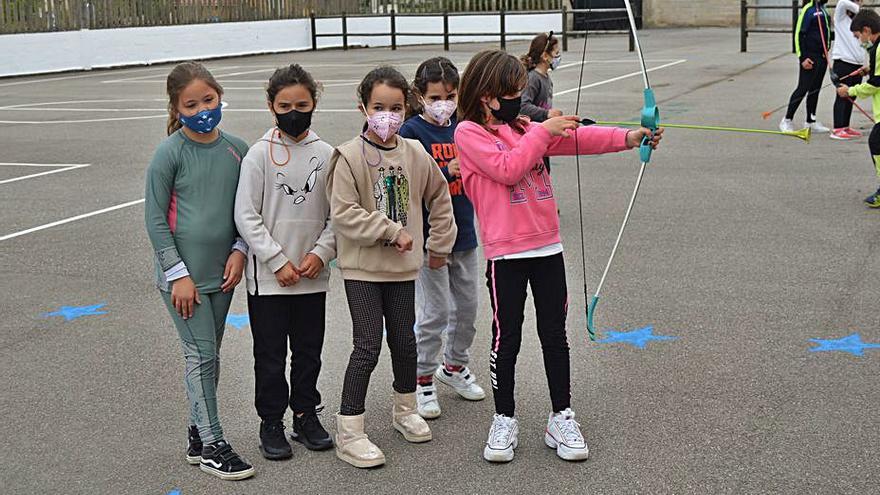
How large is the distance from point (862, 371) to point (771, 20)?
36130 mm

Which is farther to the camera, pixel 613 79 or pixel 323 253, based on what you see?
pixel 613 79

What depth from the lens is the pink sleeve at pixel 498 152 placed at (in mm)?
4180

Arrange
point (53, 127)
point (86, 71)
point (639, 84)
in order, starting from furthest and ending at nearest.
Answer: point (86, 71), point (639, 84), point (53, 127)

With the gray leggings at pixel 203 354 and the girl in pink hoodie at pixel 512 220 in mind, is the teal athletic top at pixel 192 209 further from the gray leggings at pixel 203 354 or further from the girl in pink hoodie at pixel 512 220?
the girl in pink hoodie at pixel 512 220

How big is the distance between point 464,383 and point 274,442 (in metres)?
1.01

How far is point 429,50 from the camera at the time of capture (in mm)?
32562

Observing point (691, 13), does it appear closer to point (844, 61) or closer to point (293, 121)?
point (844, 61)

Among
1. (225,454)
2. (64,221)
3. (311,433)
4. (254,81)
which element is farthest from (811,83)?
(254,81)

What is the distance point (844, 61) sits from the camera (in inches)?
510

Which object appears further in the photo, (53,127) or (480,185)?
(53,127)

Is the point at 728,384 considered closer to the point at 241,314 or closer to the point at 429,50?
the point at 241,314

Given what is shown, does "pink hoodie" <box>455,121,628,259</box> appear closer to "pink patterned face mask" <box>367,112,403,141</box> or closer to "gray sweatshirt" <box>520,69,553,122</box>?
"pink patterned face mask" <box>367,112,403,141</box>

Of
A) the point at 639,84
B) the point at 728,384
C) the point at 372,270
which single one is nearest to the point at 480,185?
the point at 372,270

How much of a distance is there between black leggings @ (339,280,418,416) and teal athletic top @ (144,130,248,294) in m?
0.50
